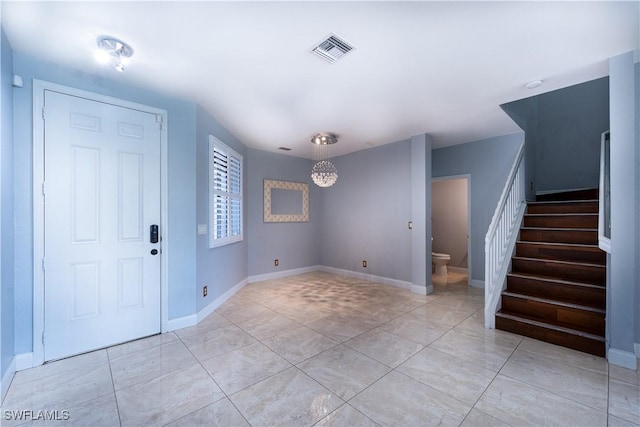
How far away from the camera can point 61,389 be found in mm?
1948

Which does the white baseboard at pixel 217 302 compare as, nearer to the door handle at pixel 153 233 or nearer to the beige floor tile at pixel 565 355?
the door handle at pixel 153 233

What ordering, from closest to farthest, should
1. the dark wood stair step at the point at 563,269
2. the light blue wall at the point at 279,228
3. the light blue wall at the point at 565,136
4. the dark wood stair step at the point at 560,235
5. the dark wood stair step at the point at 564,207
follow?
the dark wood stair step at the point at 563,269 → the dark wood stair step at the point at 560,235 → the dark wood stair step at the point at 564,207 → the light blue wall at the point at 565,136 → the light blue wall at the point at 279,228

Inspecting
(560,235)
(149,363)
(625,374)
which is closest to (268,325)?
(149,363)

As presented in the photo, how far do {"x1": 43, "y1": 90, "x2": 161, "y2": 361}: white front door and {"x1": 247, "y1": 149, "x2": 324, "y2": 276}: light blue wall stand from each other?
7.51 ft

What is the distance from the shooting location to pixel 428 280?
433cm

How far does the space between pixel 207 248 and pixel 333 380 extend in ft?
7.31

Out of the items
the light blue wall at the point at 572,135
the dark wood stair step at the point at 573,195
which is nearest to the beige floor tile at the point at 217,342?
the dark wood stair step at the point at 573,195

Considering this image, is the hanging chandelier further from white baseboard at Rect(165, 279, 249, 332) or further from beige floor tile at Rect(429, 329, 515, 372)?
beige floor tile at Rect(429, 329, 515, 372)

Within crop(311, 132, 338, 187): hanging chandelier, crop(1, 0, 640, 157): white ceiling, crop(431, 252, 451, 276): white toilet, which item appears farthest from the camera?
crop(431, 252, 451, 276): white toilet

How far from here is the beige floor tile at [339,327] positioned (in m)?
2.83

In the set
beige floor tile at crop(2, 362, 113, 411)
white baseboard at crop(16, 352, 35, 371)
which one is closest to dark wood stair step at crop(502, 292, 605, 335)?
beige floor tile at crop(2, 362, 113, 411)

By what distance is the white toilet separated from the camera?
215 inches

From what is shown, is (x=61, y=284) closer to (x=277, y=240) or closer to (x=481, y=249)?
(x=277, y=240)

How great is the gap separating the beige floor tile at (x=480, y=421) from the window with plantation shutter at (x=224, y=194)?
122 inches
